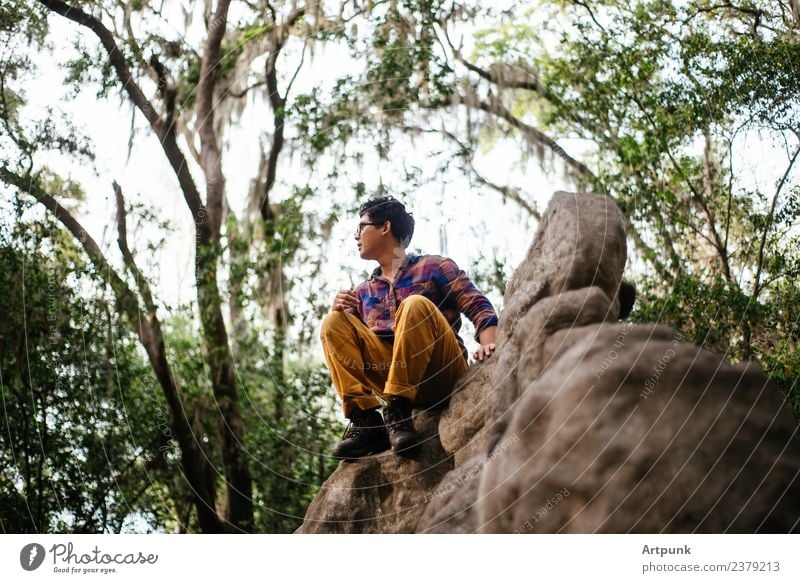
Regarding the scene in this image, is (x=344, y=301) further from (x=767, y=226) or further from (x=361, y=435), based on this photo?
(x=767, y=226)

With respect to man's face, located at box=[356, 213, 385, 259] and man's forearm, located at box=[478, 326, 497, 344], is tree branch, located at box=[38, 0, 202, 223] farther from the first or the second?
man's forearm, located at box=[478, 326, 497, 344]

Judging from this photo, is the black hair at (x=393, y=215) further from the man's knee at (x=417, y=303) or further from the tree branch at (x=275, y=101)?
the tree branch at (x=275, y=101)

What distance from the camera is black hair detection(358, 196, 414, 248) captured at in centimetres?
375

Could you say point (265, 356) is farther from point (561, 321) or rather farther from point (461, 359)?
point (561, 321)

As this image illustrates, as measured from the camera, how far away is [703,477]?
2357 mm

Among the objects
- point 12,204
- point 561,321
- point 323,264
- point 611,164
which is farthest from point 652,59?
point 12,204

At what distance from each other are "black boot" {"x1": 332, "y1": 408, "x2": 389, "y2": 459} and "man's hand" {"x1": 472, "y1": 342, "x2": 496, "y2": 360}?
46cm

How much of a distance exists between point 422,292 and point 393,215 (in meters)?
0.37

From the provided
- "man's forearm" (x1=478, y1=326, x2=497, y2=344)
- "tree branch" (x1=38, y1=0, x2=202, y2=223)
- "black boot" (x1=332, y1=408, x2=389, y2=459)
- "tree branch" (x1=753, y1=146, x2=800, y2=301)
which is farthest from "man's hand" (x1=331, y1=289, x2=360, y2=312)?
"tree branch" (x1=38, y1=0, x2=202, y2=223)

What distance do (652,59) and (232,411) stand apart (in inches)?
139

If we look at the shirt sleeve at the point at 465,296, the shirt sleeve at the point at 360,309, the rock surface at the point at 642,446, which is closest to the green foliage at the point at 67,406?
the shirt sleeve at the point at 360,309

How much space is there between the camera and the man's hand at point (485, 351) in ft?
11.2

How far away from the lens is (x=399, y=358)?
10.8 feet

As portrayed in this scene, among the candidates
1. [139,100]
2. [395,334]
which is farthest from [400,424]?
[139,100]
